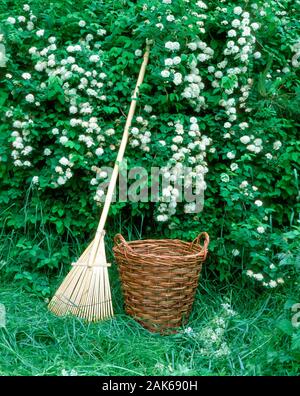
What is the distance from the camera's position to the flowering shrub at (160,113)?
378 centimetres

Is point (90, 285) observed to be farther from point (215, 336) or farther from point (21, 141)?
point (21, 141)

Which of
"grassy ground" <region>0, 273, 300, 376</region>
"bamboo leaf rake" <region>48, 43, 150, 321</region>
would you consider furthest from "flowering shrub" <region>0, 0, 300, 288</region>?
"grassy ground" <region>0, 273, 300, 376</region>

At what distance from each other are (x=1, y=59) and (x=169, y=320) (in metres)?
1.98

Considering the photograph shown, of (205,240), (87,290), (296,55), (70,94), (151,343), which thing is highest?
(296,55)

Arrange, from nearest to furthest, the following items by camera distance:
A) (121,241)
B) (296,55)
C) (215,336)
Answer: (215,336)
(121,241)
(296,55)

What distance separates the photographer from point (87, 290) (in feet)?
11.7

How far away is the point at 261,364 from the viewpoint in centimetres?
296

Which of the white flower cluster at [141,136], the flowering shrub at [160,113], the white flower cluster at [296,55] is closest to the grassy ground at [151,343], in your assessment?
the flowering shrub at [160,113]

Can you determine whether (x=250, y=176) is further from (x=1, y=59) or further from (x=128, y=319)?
(x=1, y=59)

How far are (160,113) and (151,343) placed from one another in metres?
1.47


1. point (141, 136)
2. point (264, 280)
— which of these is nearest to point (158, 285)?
point (264, 280)

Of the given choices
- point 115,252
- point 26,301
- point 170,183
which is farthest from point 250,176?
point 26,301

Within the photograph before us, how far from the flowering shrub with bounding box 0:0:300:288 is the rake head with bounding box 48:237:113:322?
0.72ft

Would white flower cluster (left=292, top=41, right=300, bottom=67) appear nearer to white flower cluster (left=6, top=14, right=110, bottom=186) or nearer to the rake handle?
the rake handle
